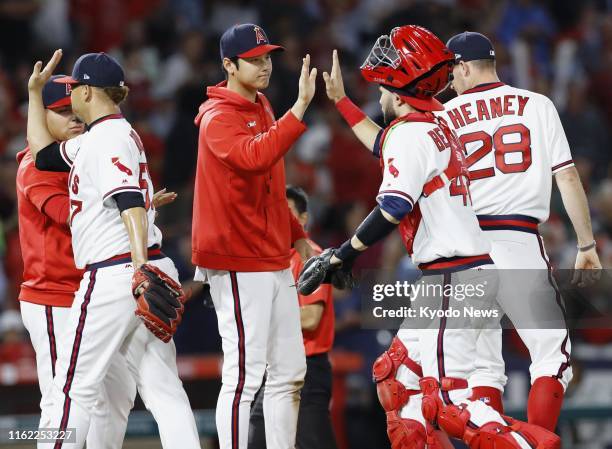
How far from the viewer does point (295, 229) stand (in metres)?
6.24

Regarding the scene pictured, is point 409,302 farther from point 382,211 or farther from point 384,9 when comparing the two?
point 384,9

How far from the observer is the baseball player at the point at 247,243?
17.9ft

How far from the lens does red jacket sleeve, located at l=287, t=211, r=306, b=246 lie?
6215 millimetres

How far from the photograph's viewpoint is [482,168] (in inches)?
242

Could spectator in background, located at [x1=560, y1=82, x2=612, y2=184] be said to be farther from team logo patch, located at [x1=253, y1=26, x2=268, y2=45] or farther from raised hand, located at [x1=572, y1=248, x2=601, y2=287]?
team logo patch, located at [x1=253, y1=26, x2=268, y2=45]

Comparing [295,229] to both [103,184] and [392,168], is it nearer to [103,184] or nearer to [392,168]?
[392,168]

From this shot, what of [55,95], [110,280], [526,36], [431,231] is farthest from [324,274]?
[526,36]

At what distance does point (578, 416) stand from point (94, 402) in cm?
461

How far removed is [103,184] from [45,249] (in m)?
0.80

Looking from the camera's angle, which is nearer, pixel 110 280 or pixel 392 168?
pixel 392 168

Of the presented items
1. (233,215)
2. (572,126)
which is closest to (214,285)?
(233,215)

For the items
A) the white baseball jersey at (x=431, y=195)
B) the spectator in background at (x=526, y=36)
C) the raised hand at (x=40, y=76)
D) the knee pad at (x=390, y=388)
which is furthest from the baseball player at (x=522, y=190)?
the spectator in background at (x=526, y=36)

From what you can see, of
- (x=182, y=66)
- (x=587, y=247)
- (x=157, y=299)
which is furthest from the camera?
(x=182, y=66)

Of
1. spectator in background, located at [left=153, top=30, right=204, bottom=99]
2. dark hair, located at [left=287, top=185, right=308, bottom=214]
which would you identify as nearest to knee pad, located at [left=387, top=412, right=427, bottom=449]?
dark hair, located at [left=287, top=185, right=308, bottom=214]
